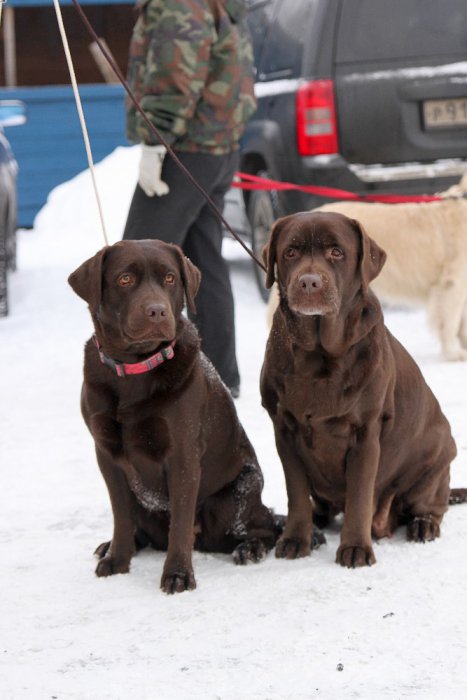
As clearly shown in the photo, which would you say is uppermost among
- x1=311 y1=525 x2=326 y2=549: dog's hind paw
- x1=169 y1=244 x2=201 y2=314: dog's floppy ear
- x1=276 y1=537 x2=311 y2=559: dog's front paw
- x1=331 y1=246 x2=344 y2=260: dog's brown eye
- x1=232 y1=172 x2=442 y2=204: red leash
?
x1=331 y1=246 x2=344 y2=260: dog's brown eye

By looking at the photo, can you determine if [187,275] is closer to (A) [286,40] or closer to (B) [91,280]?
(B) [91,280]

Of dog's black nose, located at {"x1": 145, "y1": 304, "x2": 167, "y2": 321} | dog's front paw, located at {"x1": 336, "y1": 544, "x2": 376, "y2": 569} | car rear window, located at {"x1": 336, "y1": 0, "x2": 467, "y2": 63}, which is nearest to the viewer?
dog's black nose, located at {"x1": 145, "y1": 304, "x2": 167, "y2": 321}

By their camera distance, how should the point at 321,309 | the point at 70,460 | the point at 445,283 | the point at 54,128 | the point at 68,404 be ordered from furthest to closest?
the point at 54,128, the point at 445,283, the point at 68,404, the point at 70,460, the point at 321,309

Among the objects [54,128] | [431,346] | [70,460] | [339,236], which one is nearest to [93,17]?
[54,128]

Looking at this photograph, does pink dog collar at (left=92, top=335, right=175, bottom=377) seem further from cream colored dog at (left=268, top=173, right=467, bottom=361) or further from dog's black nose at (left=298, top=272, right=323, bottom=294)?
cream colored dog at (left=268, top=173, right=467, bottom=361)

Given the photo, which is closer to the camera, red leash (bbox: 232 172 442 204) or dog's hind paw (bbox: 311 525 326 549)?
dog's hind paw (bbox: 311 525 326 549)

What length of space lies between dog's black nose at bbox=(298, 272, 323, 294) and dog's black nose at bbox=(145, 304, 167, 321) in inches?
16.8

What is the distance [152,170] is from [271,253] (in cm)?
201

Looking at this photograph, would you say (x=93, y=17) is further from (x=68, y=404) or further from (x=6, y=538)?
(x=6, y=538)

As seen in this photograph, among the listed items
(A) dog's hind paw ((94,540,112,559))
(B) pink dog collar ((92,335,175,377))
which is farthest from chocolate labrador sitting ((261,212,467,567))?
(A) dog's hind paw ((94,540,112,559))

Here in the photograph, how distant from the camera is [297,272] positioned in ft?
11.2

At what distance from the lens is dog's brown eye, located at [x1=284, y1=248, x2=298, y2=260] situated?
3.48m

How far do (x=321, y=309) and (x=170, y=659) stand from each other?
1.12 metres

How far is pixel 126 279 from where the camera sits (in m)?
3.36
